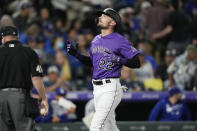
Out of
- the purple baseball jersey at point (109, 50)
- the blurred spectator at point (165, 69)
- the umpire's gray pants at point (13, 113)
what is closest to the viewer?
the umpire's gray pants at point (13, 113)

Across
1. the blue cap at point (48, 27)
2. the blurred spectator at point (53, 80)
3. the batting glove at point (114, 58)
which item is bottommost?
the blurred spectator at point (53, 80)

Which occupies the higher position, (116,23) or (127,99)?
(116,23)

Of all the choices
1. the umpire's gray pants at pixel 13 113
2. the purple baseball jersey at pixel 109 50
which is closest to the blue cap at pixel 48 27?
the purple baseball jersey at pixel 109 50

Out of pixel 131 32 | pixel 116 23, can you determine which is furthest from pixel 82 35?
pixel 116 23

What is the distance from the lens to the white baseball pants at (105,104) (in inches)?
269

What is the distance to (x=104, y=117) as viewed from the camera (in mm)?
6863

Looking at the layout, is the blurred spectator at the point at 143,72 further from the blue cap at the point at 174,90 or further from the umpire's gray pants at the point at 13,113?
the umpire's gray pants at the point at 13,113

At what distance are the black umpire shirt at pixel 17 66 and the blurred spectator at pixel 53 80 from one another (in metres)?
4.78

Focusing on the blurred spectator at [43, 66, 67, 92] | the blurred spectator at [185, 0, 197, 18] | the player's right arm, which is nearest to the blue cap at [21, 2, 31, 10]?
the blurred spectator at [43, 66, 67, 92]

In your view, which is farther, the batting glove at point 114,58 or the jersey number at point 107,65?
the jersey number at point 107,65

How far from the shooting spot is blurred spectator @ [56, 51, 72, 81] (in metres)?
12.5

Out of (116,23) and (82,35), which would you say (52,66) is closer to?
(82,35)

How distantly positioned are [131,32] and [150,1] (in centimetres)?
110

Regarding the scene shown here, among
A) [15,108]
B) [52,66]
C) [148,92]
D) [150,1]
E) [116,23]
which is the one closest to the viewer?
[15,108]
